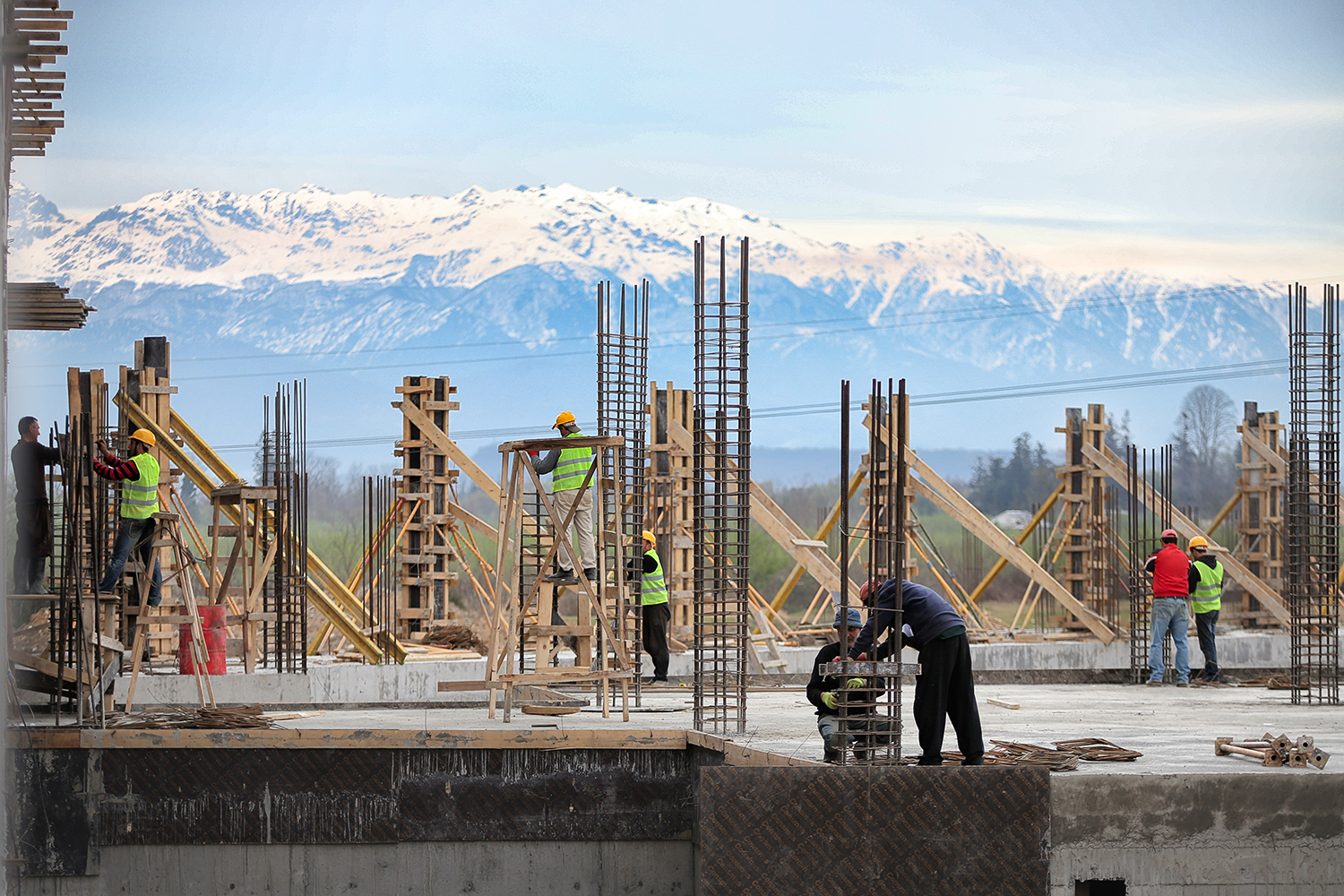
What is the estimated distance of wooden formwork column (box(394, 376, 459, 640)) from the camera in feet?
67.6

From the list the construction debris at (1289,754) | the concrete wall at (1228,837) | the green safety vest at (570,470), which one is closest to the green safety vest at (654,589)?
the green safety vest at (570,470)

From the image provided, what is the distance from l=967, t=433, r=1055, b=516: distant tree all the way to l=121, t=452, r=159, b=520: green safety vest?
312 feet

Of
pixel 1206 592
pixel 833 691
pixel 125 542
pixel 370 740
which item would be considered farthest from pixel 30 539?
pixel 1206 592

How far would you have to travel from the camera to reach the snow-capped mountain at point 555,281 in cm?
14762

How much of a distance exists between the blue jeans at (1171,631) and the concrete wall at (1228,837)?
9.42 meters

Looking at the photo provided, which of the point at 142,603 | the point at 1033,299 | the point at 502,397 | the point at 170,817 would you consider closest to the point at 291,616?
the point at 142,603

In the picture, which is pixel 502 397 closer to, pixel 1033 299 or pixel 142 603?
pixel 1033 299

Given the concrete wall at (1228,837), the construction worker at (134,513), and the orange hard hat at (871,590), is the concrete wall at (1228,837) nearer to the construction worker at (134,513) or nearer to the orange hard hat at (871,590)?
the orange hard hat at (871,590)

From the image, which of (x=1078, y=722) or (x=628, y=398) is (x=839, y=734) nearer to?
(x=1078, y=722)

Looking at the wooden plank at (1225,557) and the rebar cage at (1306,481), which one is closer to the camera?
the rebar cage at (1306,481)

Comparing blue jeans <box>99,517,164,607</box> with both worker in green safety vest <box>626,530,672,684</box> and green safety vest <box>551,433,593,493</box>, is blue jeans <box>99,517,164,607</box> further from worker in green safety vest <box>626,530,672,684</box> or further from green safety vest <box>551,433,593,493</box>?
worker in green safety vest <box>626,530,672,684</box>

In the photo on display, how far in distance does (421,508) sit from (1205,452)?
9364cm

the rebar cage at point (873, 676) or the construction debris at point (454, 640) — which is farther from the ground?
the rebar cage at point (873, 676)

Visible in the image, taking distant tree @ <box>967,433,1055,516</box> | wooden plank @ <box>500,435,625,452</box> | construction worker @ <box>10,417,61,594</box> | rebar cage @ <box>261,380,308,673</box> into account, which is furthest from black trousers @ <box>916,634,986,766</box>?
distant tree @ <box>967,433,1055,516</box>
